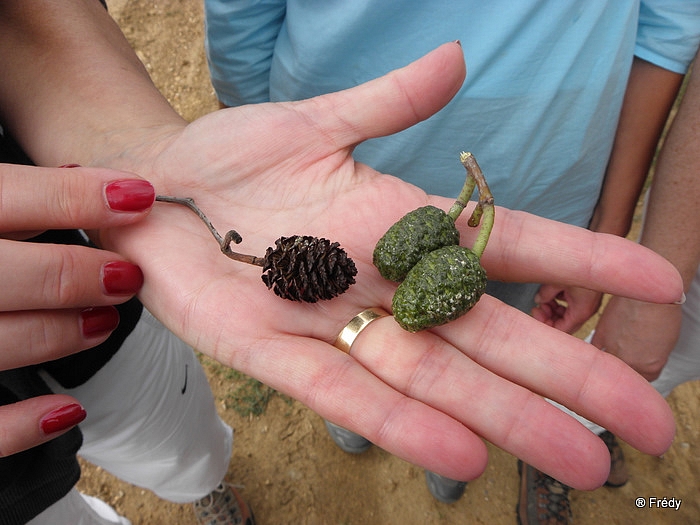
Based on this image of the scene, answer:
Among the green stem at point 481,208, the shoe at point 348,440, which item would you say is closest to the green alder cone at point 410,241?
the green stem at point 481,208

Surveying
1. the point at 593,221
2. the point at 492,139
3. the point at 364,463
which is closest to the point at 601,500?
the point at 364,463

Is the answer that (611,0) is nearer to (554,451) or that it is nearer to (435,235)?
(435,235)

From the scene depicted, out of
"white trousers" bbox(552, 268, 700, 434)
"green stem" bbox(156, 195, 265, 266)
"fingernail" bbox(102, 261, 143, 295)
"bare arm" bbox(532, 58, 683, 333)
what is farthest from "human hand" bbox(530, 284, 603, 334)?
"fingernail" bbox(102, 261, 143, 295)

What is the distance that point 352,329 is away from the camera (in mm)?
2207

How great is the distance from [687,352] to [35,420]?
3.80m

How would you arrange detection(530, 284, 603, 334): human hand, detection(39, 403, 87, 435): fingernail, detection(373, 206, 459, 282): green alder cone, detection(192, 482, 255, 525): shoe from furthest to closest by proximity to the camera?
detection(192, 482, 255, 525): shoe, detection(530, 284, 603, 334): human hand, detection(373, 206, 459, 282): green alder cone, detection(39, 403, 87, 435): fingernail

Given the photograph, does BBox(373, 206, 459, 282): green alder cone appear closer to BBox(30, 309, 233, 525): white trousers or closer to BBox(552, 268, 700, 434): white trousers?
BBox(30, 309, 233, 525): white trousers

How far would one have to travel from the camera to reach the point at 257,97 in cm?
350

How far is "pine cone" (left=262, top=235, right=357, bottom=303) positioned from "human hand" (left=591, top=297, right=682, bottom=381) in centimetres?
184

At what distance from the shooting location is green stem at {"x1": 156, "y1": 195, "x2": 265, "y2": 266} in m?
2.27

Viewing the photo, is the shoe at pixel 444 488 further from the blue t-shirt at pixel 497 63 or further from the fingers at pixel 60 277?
the fingers at pixel 60 277

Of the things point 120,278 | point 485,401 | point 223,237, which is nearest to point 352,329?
point 485,401

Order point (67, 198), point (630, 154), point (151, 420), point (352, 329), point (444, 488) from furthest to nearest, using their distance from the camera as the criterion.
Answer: point (444, 488) < point (630, 154) < point (151, 420) < point (352, 329) < point (67, 198)

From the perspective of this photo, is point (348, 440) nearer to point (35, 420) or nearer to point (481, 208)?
point (481, 208)
